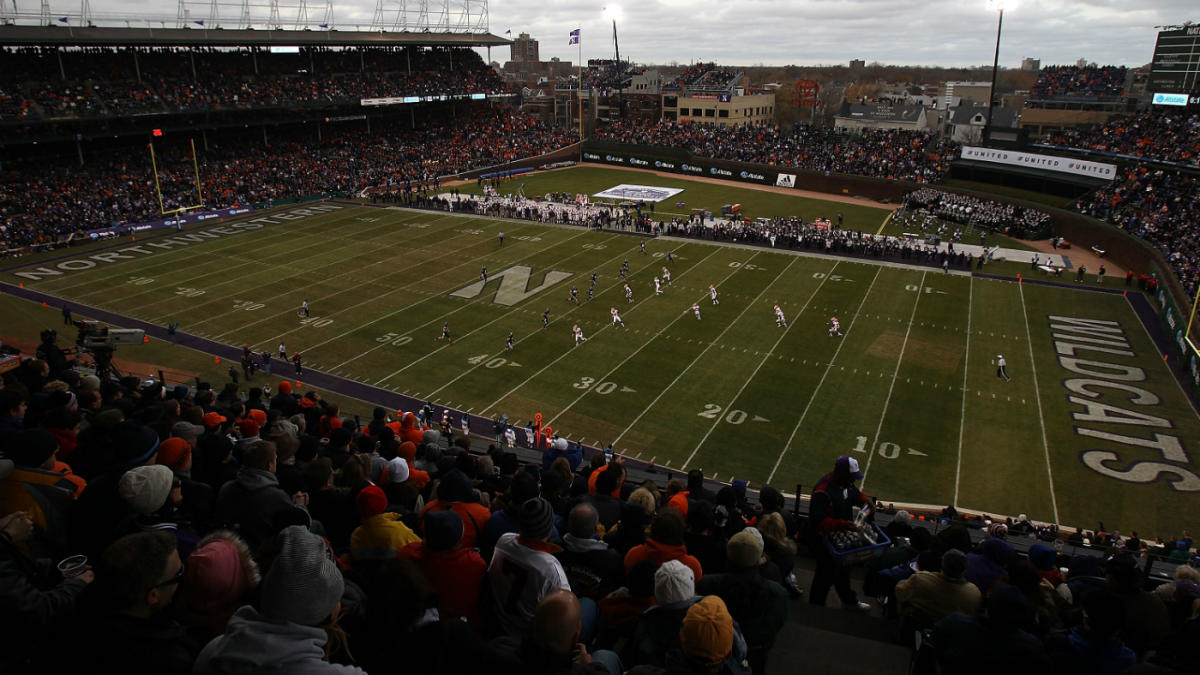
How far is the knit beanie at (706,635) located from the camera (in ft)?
12.9

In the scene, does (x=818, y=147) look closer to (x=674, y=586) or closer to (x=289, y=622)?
(x=674, y=586)

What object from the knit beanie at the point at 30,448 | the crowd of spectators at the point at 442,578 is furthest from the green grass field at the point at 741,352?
the knit beanie at the point at 30,448

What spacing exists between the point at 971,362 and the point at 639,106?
264 feet

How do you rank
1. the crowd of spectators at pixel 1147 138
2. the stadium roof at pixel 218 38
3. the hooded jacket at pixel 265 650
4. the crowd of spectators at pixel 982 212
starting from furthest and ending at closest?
the stadium roof at pixel 218 38
the crowd of spectators at pixel 982 212
the crowd of spectators at pixel 1147 138
the hooded jacket at pixel 265 650

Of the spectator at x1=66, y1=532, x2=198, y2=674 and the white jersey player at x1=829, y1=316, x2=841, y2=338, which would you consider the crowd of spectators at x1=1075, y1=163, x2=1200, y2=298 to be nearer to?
the white jersey player at x1=829, y1=316, x2=841, y2=338

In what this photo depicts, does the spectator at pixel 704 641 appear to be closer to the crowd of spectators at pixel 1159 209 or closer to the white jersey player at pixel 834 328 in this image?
the white jersey player at pixel 834 328

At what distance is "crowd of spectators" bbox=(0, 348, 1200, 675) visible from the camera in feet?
11.8

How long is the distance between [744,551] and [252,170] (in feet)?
211

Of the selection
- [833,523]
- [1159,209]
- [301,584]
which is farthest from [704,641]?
[1159,209]

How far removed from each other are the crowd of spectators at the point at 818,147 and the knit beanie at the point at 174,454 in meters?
61.0

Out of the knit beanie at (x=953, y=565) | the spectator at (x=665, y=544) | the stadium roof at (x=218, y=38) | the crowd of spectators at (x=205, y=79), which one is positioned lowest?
the knit beanie at (x=953, y=565)

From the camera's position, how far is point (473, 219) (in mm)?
52812

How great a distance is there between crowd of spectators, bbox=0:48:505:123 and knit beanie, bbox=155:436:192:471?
5526 cm

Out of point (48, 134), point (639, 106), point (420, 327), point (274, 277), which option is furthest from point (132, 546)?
point (639, 106)
